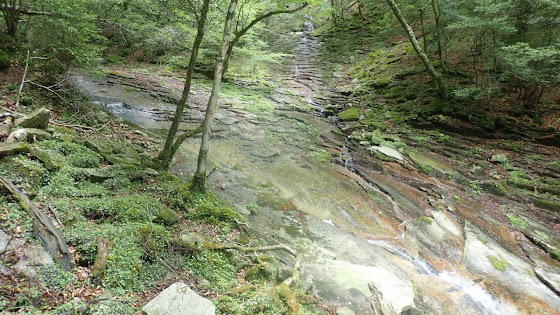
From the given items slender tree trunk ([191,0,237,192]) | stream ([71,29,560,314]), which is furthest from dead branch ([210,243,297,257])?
slender tree trunk ([191,0,237,192])

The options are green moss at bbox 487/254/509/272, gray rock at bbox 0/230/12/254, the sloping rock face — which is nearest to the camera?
gray rock at bbox 0/230/12/254

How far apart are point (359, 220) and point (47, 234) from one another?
7048mm

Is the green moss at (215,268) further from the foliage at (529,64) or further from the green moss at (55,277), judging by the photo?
the foliage at (529,64)

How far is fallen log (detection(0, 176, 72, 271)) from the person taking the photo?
3451mm

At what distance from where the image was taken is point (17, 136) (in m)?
5.38

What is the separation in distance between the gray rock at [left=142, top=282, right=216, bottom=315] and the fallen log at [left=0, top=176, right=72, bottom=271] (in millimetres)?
1136

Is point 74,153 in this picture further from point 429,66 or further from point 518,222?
point 429,66

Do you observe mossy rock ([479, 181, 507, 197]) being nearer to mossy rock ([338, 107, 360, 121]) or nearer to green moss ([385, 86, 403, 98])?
mossy rock ([338, 107, 360, 121])

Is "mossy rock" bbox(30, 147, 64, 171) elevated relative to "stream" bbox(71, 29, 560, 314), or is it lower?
elevated

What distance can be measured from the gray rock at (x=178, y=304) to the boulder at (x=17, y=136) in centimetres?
423

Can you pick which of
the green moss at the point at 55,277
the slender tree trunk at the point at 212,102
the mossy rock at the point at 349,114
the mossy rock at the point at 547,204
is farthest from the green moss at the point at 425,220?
the mossy rock at the point at 349,114

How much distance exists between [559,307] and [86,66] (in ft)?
45.1

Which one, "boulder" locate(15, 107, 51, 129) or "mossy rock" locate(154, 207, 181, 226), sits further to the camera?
"boulder" locate(15, 107, 51, 129)

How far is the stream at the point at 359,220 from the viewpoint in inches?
237
